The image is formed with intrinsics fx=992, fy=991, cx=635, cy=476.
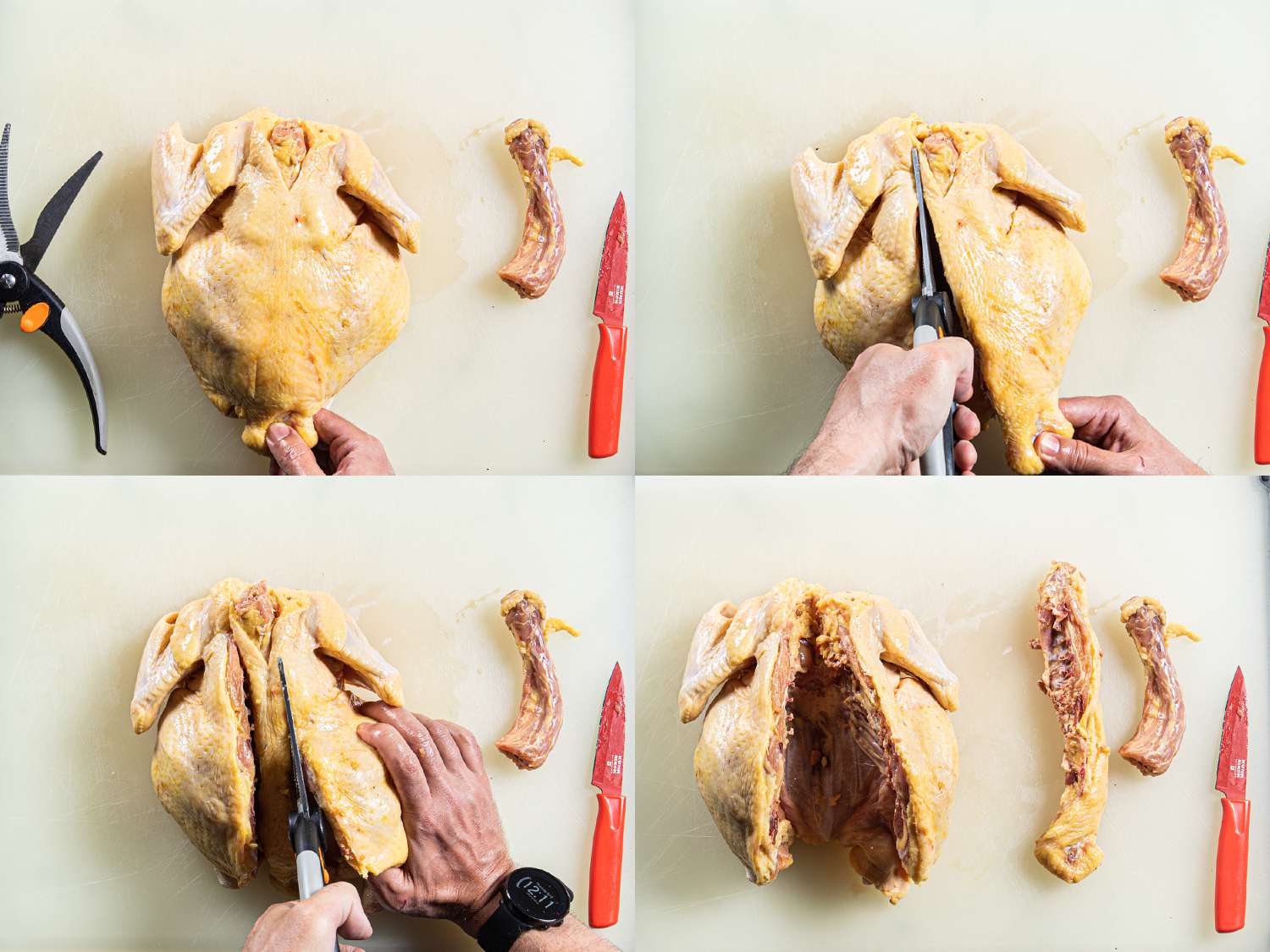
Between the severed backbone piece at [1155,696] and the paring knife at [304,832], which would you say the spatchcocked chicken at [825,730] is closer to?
the severed backbone piece at [1155,696]

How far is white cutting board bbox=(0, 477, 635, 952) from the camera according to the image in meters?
1.45

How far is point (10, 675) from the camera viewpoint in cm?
146

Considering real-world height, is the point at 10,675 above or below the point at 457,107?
below

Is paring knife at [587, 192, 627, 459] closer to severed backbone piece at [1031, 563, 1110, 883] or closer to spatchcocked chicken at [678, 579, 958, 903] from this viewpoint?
spatchcocked chicken at [678, 579, 958, 903]

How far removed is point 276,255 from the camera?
1.32m

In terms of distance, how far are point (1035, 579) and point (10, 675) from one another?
152cm

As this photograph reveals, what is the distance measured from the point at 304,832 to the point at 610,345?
784 mm

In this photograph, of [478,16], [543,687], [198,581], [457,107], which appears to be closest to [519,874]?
[543,687]

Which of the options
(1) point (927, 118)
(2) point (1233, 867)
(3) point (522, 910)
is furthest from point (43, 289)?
(2) point (1233, 867)

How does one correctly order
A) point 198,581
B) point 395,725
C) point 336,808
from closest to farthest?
point 336,808 < point 395,725 < point 198,581

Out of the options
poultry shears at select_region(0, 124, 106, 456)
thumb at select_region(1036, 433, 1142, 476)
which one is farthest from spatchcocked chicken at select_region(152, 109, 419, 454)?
thumb at select_region(1036, 433, 1142, 476)

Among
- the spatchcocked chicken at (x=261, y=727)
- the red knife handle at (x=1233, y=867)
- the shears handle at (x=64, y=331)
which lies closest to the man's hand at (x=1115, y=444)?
the red knife handle at (x=1233, y=867)

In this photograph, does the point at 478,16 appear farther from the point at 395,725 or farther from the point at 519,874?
the point at 519,874

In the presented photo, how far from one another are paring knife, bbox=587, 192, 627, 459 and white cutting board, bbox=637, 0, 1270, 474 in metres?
0.05
